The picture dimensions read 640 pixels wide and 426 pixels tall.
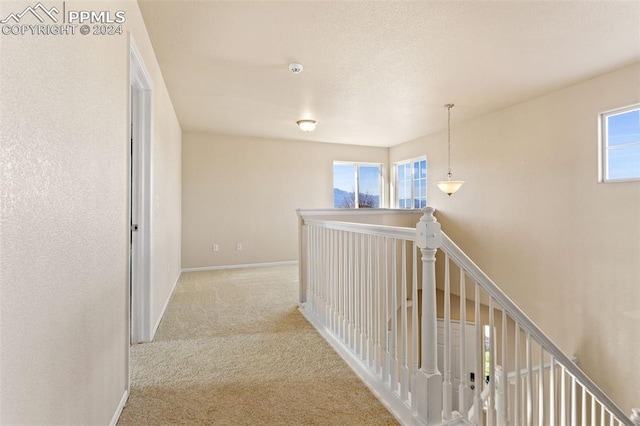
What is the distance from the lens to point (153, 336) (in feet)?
8.30

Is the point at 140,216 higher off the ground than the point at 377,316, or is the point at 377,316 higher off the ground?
the point at 140,216

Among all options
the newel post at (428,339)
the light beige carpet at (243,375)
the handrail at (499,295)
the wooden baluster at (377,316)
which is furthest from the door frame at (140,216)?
the handrail at (499,295)

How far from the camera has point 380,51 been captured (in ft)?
8.80

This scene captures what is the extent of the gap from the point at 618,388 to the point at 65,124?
4.81 m

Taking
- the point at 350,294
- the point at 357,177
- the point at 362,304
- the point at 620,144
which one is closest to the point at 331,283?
the point at 350,294

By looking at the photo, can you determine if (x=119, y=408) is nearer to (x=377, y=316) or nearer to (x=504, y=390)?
(x=377, y=316)

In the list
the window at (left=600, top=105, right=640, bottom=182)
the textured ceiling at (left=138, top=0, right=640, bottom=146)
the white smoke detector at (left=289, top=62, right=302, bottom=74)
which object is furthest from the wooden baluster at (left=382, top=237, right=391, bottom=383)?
the window at (left=600, top=105, right=640, bottom=182)

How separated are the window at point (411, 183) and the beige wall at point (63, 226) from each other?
17.9 feet

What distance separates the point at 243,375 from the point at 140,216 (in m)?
1.48

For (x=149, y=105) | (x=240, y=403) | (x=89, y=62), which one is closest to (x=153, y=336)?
(x=240, y=403)

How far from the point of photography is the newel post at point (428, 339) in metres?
1.44

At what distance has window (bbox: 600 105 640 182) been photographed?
305 cm

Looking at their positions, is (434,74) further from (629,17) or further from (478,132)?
(478,132)

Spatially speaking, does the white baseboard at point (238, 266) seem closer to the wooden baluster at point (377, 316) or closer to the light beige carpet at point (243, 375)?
the light beige carpet at point (243, 375)
